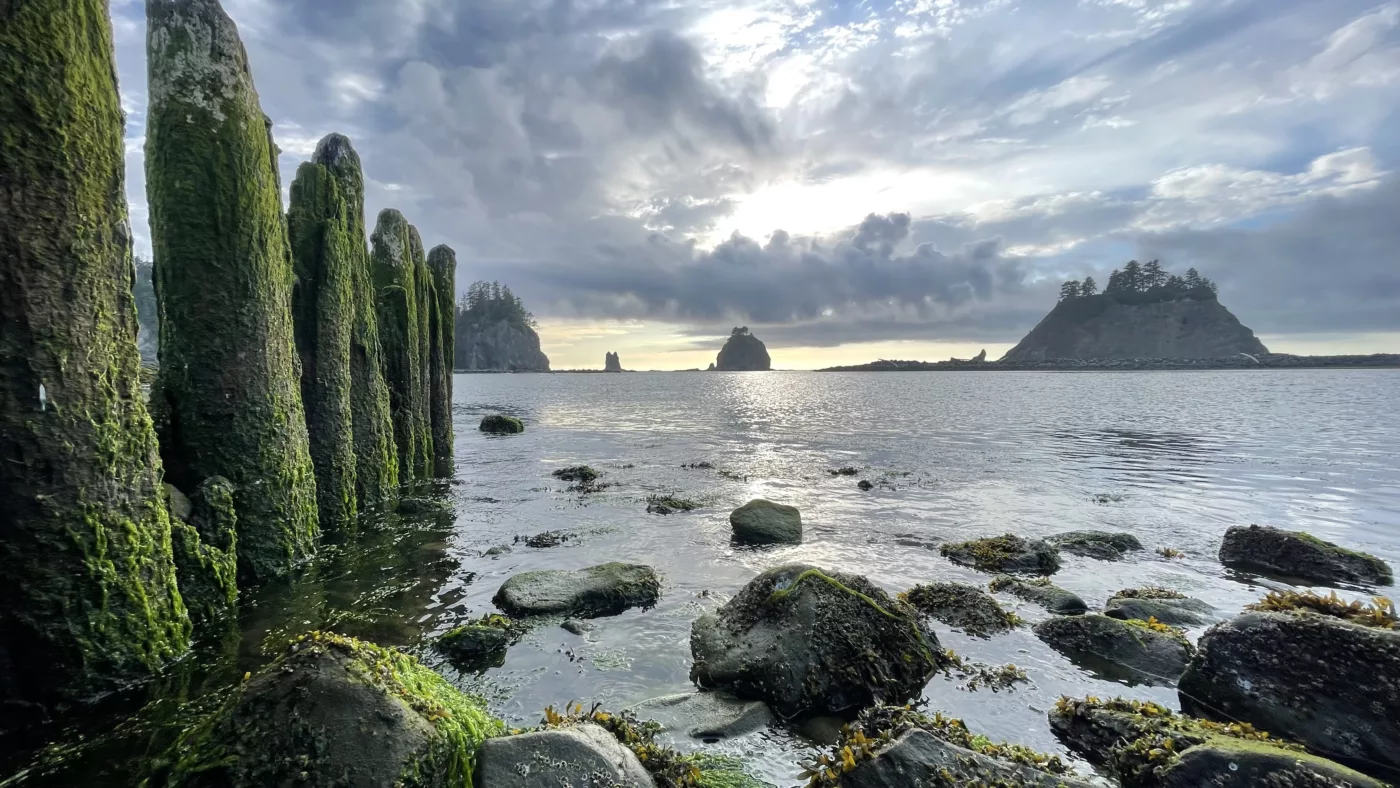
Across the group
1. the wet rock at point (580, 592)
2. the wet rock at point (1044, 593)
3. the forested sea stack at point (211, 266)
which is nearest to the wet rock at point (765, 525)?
the wet rock at point (580, 592)

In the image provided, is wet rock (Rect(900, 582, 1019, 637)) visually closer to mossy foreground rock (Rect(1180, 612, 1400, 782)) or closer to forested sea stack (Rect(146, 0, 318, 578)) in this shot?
mossy foreground rock (Rect(1180, 612, 1400, 782))

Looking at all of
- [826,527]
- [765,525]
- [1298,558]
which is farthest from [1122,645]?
[826,527]

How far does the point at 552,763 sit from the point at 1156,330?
211 metres

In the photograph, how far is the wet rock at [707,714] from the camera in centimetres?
626

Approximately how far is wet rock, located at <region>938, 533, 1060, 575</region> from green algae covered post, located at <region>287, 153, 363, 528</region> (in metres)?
13.9

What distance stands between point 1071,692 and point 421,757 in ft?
23.5

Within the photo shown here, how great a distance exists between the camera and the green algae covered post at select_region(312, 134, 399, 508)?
15.6m

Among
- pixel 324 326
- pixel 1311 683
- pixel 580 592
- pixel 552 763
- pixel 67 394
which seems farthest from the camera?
pixel 324 326

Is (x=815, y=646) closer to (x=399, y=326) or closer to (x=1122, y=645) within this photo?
(x=1122, y=645)

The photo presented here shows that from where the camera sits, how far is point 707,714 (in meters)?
6.55

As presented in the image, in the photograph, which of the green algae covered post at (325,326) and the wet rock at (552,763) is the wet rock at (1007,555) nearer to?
the wet rock at (552,763)

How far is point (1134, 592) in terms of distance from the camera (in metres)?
10.5

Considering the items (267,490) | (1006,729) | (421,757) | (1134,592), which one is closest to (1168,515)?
(1134,592)

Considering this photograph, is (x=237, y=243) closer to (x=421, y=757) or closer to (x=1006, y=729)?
(x=421, y=757)
